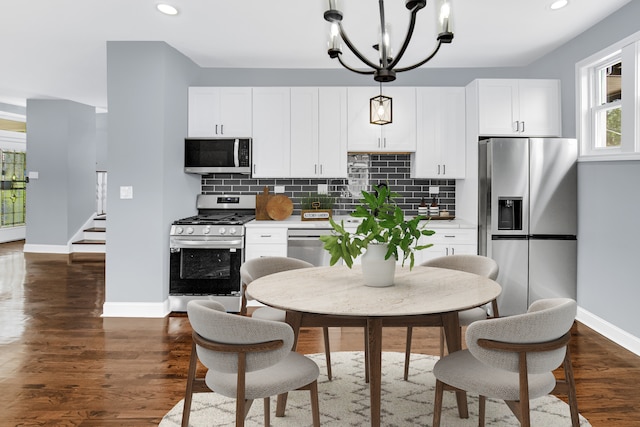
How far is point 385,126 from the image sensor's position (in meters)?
5.11

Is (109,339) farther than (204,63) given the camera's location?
No

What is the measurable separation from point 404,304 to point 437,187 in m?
3.70

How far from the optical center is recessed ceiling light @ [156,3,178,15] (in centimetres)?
371

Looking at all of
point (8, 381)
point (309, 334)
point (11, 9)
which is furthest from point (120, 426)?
point (11, 9)

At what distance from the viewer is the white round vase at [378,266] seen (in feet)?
7.63

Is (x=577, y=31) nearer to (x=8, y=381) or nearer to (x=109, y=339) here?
(x=109, y=339)

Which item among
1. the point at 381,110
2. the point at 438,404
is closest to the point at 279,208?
the point at 381,110

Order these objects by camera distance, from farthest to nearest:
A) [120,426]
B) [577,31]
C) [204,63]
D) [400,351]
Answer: [204,63] < [577,31] < [400,351] < [120,426]

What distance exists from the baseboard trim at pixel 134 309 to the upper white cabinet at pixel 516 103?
3.63 metres

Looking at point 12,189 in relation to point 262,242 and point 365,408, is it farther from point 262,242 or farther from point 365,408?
point 365,408

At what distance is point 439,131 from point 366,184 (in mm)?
1009

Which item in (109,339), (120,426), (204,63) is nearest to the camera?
(120,426)

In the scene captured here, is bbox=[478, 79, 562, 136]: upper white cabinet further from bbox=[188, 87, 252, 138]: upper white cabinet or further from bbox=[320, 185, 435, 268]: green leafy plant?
bbox=[320, 185, 435, 268]: green leafy plant

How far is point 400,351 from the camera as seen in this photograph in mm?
3609
